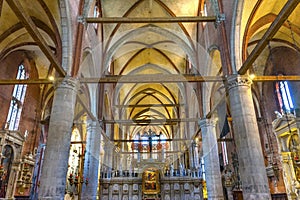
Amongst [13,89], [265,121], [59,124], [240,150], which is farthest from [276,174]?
[13,89]

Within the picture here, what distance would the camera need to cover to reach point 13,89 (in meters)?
16.0

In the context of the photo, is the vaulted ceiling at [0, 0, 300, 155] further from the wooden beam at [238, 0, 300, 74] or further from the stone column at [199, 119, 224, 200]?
the stone column at [199, 119, 224, 200]

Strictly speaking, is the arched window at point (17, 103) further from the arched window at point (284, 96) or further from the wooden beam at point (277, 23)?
the arched window at point (284, 96)

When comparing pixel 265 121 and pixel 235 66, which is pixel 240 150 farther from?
pixel 265 121

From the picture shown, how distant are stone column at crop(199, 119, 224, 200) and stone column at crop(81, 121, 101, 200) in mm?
7279

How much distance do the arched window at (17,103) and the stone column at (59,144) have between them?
326 inches

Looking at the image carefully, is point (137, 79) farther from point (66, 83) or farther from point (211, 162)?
point (211, 162)

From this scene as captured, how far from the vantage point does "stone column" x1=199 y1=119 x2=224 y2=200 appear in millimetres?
13859

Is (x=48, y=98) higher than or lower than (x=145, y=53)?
lower

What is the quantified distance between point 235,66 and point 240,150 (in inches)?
144

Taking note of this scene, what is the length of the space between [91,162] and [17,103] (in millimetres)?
7141

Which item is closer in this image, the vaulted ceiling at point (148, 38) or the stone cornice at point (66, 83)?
the stone cornice at point (66, 83)

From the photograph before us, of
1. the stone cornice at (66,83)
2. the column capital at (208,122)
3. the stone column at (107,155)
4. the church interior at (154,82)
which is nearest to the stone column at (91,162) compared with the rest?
the church interior at (154,82)

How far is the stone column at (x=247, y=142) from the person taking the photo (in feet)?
27.3
